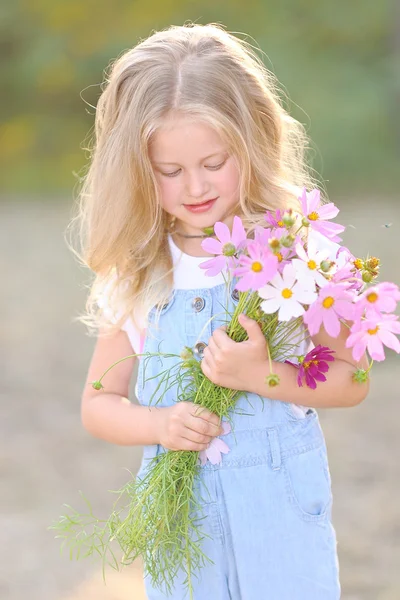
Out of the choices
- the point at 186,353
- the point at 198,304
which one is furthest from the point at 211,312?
the point at 186,353

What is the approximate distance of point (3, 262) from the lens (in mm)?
8594

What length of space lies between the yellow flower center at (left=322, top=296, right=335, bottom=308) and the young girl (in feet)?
0.68

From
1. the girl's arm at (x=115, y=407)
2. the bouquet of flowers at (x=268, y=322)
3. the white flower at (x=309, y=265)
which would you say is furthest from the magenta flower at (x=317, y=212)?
the girl's arm at (x=115, y=407)

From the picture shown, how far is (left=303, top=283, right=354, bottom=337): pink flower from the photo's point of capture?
168 cm

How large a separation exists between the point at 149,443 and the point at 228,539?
26 cm

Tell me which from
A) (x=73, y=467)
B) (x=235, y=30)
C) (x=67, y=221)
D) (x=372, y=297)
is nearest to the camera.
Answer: (x=372, y=297)

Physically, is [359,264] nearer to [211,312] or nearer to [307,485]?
[211,312]

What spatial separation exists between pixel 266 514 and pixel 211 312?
0.43 m

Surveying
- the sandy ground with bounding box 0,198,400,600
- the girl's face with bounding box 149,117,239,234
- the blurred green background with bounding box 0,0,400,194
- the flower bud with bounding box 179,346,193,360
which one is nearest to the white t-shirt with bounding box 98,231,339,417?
the girl's face with bounding box 149,117,239,234

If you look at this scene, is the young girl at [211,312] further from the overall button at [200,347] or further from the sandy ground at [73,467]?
the sandy ground at [73,467]

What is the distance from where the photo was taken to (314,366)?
71.7 inches

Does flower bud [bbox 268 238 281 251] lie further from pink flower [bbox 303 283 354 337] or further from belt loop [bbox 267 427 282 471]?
belt loop [bbox 267 427 282 471]

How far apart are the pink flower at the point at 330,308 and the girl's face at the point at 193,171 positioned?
0.43 metres

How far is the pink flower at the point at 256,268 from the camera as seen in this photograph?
5.51ft
